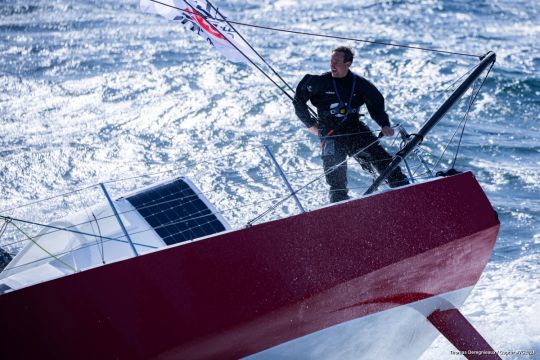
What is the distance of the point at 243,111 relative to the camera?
10109mm

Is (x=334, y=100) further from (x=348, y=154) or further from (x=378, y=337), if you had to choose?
(x=378, y=337)

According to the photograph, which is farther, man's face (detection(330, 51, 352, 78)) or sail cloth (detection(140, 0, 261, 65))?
sail cloth (detection(140, 0, 261, 65))

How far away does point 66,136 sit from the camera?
30.1 ft

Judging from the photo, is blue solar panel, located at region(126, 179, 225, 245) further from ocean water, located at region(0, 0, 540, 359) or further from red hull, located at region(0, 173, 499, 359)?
red hull, located at region(0, 173, 499, 359)

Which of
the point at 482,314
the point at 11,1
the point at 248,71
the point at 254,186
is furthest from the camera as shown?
the point at 11,1

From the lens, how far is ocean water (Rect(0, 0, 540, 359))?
23.1 ft

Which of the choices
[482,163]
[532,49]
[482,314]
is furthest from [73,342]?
→ [532,49]

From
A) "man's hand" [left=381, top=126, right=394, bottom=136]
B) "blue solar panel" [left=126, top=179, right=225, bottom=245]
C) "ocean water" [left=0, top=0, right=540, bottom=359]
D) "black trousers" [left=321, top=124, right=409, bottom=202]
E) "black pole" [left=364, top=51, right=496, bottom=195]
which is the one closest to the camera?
"blue solar panel" [left=126, top=179, right=225, bottom=245]

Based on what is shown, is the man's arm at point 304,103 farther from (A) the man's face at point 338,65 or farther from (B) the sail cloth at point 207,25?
(B) the sail cloth at point 207,25

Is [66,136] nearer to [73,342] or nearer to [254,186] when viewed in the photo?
[254,186]

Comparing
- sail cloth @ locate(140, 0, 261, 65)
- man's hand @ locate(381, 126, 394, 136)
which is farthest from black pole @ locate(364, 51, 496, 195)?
sail cloth @ locate(140, 0, 261, 65)

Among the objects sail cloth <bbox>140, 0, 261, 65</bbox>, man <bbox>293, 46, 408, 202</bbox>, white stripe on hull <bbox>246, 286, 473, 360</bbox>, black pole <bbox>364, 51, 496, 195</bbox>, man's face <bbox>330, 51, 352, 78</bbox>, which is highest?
sail cloth <bbox>140, 0, 261, 65</bbox>

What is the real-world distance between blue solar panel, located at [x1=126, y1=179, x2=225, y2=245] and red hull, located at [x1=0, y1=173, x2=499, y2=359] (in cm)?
85

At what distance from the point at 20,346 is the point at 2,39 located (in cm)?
1220
